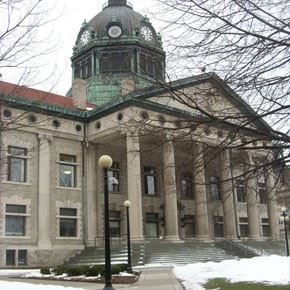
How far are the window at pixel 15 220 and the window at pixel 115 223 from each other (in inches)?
300

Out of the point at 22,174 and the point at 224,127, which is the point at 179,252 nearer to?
the point at 22,174

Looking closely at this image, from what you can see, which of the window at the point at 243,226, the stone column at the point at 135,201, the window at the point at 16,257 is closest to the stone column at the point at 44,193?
the window at the point at 16,257

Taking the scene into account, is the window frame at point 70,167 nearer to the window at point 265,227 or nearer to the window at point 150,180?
the window at point 150,180

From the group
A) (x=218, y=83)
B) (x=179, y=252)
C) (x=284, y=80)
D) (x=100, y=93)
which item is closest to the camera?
(x=284, y=80)

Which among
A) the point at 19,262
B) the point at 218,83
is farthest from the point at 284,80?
the point at 19,262

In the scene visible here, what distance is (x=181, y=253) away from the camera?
34312 millimetres

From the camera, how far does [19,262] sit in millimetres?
34906

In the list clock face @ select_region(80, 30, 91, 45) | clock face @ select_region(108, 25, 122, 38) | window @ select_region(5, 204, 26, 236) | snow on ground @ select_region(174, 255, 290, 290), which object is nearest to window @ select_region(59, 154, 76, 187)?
window @ select_region(5, 204, 26, 236)

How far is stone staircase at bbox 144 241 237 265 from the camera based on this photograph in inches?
1264

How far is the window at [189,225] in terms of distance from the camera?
4541 centimetres

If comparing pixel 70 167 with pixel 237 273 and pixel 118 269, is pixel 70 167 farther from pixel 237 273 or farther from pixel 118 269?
pixel 237 273

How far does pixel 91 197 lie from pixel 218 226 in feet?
46.5

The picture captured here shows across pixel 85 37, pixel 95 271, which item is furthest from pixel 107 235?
pixel 85 37

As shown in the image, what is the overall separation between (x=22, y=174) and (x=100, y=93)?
14.3 metres
